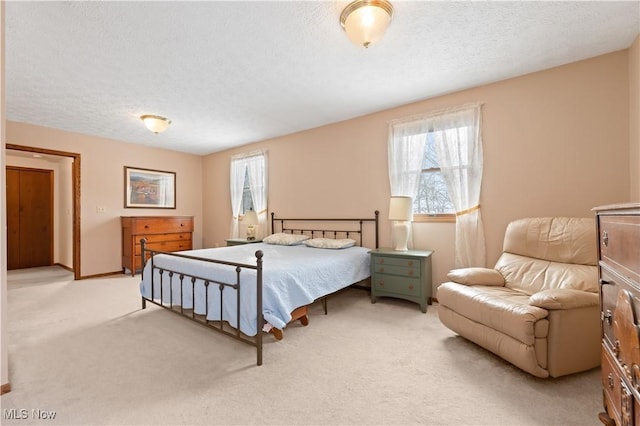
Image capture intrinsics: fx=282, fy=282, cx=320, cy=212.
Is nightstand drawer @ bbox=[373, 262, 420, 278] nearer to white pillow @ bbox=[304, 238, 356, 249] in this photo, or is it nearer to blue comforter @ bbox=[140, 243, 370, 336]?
blue comforter @ bbox=[140, 243, 370, 336]

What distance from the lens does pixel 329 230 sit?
15.5 ft

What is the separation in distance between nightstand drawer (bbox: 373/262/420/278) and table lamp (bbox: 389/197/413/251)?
0.31 metres

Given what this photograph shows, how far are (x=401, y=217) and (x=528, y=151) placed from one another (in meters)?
1.52

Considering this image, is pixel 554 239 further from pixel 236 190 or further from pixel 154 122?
pixel 236 190

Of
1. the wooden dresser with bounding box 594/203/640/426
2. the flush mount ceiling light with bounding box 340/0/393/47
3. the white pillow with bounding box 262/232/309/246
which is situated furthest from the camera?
the white pillow with bounding box 262/232/309/246

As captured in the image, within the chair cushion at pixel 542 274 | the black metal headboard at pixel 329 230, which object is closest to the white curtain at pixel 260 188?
the black metal headboard at pixel 329 230

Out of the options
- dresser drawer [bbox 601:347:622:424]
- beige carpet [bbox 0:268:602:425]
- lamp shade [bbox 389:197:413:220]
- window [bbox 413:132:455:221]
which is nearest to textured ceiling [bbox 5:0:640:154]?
window [bbox 413:132:455:221]

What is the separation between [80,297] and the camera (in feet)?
12.9

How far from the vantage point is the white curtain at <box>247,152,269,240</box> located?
5.57 metres

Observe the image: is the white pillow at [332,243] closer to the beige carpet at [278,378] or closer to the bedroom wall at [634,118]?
the beige carpet at [278,378]

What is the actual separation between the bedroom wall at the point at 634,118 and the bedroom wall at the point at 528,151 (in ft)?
0.18

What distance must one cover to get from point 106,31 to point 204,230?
5.17 meters

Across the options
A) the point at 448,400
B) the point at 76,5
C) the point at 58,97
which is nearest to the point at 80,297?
the point at 58,97

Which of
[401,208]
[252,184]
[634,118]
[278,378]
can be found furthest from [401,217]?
[252,184]
